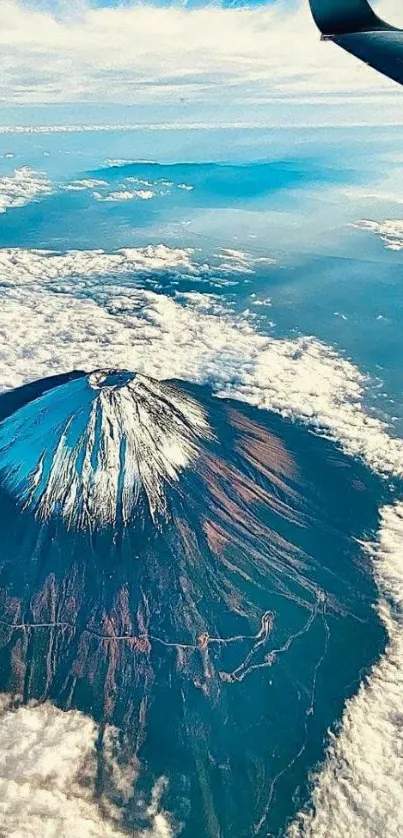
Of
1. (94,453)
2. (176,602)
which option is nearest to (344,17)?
→ (94,453)

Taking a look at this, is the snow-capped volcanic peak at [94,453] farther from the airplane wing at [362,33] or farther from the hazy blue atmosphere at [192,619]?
the airplane wing at [362,33]

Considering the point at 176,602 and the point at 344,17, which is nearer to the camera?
the point at 344,17

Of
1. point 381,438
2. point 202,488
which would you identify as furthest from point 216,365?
point 202,488

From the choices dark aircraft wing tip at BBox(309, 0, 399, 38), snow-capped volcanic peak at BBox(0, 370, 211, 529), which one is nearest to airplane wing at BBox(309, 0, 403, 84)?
dark aircraft wing tip at BBox(309, 0, 399, 38)

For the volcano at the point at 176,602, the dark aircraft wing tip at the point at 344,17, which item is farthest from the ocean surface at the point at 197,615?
the dark aircraft wing tip at the point at 344,17

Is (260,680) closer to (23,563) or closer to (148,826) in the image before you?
(148,826)

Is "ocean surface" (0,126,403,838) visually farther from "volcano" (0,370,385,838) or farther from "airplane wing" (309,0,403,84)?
"airplane wing" (309,0,403,84)

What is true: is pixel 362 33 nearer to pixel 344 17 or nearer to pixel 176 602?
pixel 344 17
